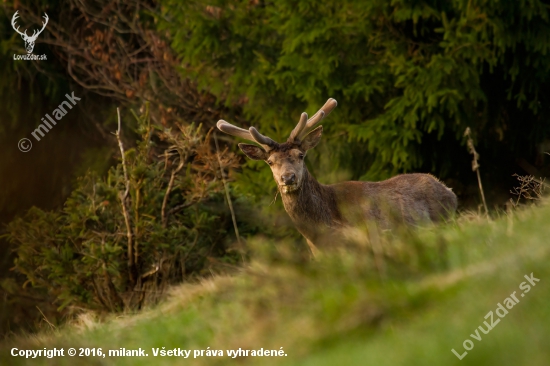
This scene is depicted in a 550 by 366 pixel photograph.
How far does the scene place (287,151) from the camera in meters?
8.56

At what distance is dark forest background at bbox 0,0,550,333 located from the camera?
10.5 metres

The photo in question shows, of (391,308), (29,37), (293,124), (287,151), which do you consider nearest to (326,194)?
(287,151)

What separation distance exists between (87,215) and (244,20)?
4.60 m

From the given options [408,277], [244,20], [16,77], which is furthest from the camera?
[16,77]

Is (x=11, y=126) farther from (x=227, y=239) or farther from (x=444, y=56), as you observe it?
(x=444, y=56)

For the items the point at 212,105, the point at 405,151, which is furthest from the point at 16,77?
the point at 405,151

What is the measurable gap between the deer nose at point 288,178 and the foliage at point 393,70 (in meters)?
4.08

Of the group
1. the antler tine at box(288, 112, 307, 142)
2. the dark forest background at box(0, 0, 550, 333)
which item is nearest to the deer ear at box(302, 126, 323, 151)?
the antler tine at box(288, 112, 307, 142)

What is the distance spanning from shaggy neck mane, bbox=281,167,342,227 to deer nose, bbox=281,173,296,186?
8.7 inches

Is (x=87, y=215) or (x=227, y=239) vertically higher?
(x=87, y=215)

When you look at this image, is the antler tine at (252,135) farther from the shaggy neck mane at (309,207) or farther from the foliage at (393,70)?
the foliage at (393,70)

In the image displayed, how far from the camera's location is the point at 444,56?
11.8 metres

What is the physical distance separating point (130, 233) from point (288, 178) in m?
2.79

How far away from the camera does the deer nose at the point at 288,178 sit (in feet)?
26.7
